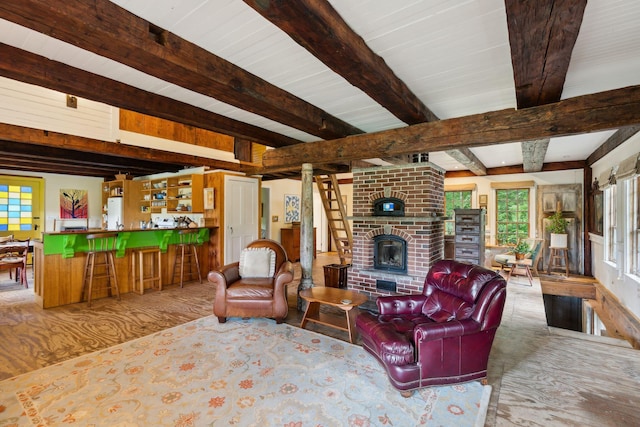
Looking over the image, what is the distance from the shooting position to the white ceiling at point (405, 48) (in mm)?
1718

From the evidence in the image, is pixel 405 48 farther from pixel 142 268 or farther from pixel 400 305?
pixel 142 268

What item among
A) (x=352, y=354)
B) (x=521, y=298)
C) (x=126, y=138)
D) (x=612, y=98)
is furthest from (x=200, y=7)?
(x=521, y=298)

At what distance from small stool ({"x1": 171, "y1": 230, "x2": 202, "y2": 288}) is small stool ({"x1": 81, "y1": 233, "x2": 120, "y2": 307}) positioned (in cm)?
101

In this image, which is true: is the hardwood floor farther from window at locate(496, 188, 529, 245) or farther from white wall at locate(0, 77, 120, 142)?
window at locate(496, 188, 529, 245)

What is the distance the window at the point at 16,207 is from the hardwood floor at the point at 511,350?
3.61 metres

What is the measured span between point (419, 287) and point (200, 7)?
405cm

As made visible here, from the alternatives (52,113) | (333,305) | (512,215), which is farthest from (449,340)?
(512,215)

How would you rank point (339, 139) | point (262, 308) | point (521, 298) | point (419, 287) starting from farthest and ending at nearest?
point (521, 298)
point (419, 287)
point (339, 139)
point (262, 308)

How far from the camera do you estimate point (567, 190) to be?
7.00 meters

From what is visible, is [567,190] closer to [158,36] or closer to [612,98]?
[612,98]

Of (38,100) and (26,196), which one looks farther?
(26,196)

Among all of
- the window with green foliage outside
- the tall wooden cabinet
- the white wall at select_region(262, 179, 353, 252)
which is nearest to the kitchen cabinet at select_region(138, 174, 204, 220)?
the white wall at select_region(262, 179, 353, 252)

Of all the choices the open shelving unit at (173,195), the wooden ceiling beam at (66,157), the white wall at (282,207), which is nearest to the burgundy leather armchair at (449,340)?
the open shelving unit at (173,195)

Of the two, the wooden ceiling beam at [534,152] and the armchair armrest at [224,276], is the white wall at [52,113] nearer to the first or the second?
the armchair armrest at [224,276]
